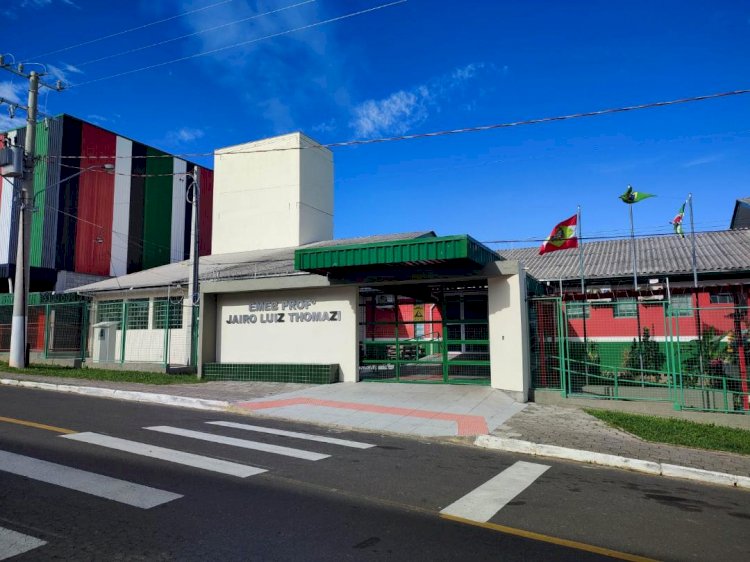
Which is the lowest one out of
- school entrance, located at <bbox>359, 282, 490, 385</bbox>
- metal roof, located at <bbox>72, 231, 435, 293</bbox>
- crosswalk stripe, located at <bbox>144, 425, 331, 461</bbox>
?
crosswalk stripe, located at <bbox>144, 425, 331, 461</bbox>

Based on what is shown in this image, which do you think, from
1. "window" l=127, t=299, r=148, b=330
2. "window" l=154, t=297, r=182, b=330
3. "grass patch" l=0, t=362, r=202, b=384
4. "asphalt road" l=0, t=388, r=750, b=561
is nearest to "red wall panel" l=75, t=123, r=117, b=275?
"window" l=127, t=299, r=148, b=330

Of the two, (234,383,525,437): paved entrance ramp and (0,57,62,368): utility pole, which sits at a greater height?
(0,57,62,368): utility pole

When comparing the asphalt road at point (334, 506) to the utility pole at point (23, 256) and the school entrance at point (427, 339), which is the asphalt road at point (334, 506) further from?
the utility pole at point (23, 256)

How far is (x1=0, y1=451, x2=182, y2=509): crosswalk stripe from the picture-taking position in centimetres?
498

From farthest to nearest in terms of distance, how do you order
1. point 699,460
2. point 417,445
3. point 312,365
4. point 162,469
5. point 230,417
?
point 312,365 → point 230,417 → point 417,445 → point 699,460 → point 162,469

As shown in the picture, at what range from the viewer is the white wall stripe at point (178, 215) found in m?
38.6

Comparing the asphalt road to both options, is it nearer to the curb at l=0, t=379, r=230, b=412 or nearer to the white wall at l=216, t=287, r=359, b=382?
the curb at l=0, t=379, r=230, b=412

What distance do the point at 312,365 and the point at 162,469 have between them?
913 cm

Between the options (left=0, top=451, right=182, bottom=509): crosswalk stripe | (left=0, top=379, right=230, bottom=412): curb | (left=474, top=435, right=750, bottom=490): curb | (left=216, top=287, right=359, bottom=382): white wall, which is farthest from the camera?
(left=216, top=287, right=359, bottom=382): white wall

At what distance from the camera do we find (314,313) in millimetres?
15891

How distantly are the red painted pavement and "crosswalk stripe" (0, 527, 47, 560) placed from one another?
22.0ft

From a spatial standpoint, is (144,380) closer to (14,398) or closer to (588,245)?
(14,398)

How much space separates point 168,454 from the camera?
22.4 ft

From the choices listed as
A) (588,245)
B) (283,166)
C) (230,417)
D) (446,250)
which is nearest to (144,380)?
(230,417)
